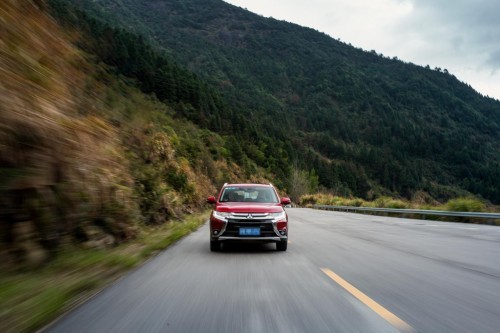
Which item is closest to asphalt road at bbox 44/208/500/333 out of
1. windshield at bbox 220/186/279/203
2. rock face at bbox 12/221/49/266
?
rock face at bbox 12/221/49/266

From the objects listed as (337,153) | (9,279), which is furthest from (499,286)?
(337,153)

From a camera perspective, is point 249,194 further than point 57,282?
Yes

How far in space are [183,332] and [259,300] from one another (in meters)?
1.40

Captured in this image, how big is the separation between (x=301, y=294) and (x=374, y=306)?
3.06 ft

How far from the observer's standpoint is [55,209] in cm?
723

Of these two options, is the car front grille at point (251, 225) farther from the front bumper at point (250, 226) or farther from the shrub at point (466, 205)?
the shrub at point (466, 205)

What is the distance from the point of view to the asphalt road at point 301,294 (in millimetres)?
4270

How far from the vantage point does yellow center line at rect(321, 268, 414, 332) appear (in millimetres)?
4213

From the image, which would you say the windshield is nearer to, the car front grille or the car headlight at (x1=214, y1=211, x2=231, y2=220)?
the car headlight at (x1=214, y1=211, x2=231, y2=220)

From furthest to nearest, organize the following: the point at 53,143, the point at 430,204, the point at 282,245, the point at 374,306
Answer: the point at 430,204, the point at 282,245, the point at 53,143, the point at 374,306

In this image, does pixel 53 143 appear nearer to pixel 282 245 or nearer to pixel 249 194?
pixel 282 245

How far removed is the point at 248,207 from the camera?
32.7 feet

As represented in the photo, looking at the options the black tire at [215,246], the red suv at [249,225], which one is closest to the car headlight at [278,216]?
the red suv at [249,225]

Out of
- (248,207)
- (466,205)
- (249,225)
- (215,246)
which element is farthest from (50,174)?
(466,205)
